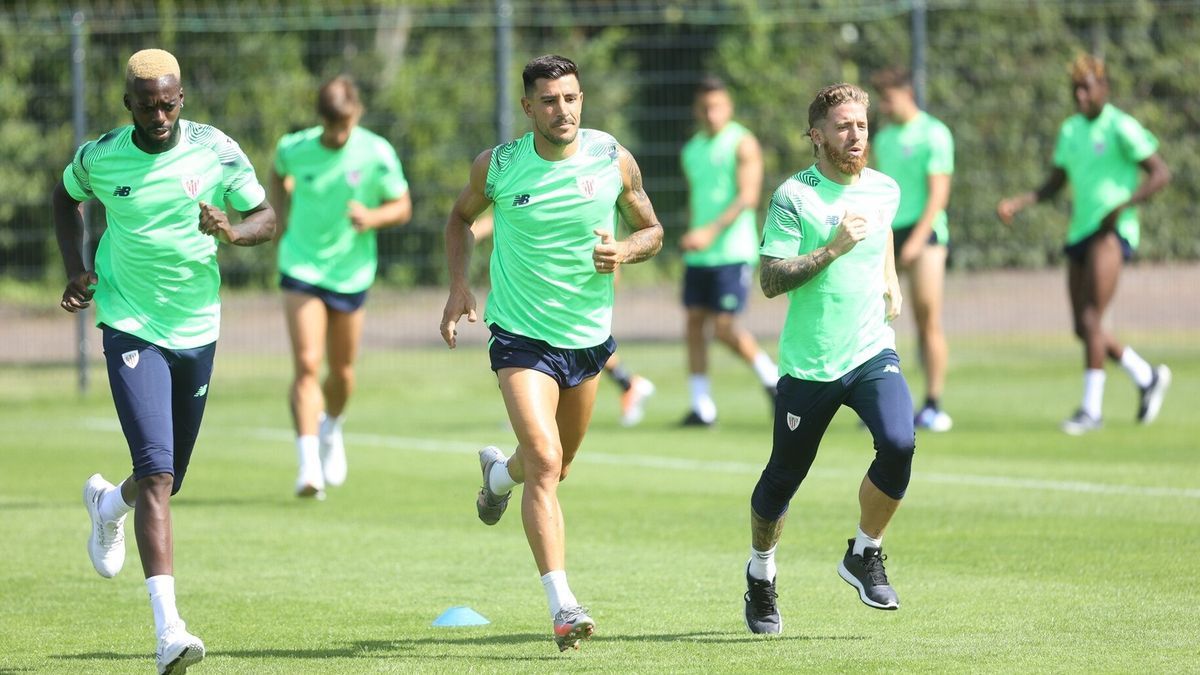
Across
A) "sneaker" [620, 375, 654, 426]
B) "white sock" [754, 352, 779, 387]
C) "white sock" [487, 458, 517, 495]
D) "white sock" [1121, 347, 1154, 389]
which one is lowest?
"sneaker" [620, 375, 654, 426]

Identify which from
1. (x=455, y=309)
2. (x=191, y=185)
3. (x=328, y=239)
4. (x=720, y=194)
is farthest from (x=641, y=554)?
(x=720, y=194)

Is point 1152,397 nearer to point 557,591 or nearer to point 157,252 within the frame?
point 557,591

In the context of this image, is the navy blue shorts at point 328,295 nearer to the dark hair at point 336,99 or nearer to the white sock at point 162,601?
the dark hair at point 336,99

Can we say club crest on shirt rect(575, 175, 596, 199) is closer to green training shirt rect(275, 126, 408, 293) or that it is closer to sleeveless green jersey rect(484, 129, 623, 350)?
sleeveless green jersey rect(484, 129, 623, 350)

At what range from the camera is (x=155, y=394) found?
23.5 feet

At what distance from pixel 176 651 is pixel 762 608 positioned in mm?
2233

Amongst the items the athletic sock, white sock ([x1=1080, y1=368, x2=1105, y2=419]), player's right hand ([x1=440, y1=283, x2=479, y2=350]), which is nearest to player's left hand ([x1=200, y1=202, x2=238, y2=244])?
player's right hand ([x1=440, y1=283, x2=479, y2=350])

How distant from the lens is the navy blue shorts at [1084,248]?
561 inches

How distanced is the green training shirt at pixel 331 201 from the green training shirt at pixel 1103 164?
540cm

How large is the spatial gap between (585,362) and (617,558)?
2035mm

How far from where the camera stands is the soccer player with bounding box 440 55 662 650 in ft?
23.6

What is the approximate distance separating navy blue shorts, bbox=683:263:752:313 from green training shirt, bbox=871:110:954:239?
130 cm

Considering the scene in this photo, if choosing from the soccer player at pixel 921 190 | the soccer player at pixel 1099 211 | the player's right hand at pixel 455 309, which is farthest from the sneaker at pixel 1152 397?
the player's right hand at pixel 455 309

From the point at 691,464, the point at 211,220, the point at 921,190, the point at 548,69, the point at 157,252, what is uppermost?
the point at 548,69
